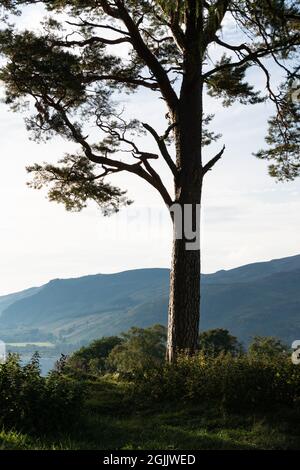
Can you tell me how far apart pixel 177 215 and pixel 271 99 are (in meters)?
5.20

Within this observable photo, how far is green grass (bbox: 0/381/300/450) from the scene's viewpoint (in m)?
6.81

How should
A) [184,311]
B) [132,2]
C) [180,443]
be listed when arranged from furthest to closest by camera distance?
[132,2]
[184,311]
[180,443]

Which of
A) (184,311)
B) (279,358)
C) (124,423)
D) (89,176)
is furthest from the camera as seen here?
(89,176)

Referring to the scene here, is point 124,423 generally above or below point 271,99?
below

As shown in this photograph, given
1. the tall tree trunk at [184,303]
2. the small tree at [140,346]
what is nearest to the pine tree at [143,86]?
the tall tree trunk at [184,303]

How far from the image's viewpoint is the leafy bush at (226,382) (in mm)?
8914

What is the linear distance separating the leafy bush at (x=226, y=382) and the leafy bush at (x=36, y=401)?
91.7 inches

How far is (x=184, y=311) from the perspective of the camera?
41.2ft

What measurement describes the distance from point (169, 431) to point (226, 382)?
182 centimetres

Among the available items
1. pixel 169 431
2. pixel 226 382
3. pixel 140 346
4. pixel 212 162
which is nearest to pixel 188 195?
pixel 212 162

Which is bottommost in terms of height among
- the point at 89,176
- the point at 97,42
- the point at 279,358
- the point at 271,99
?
the point at 279,358

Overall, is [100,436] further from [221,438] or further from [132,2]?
[132,2]

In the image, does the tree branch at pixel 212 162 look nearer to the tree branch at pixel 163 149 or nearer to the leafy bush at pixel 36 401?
the tree branch at pixel 163 149

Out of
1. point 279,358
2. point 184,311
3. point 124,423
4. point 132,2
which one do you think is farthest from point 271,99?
point 124,423
